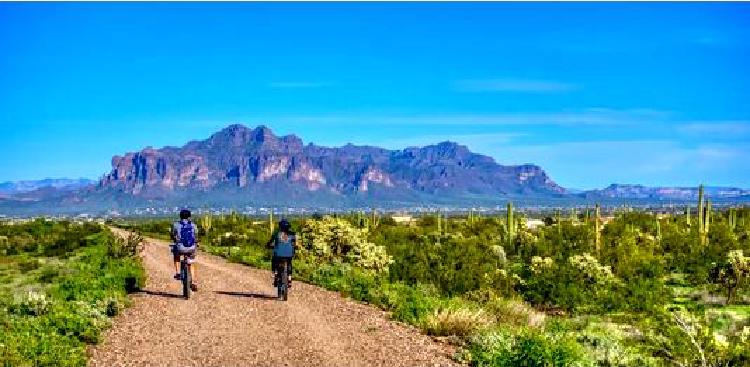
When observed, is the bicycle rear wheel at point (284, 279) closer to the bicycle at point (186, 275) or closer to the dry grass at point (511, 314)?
the bicycle at point (186, 275)

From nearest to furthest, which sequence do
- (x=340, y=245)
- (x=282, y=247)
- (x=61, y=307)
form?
(x=61, y=307) < (x=282, y=247) < (x=340, y=245)

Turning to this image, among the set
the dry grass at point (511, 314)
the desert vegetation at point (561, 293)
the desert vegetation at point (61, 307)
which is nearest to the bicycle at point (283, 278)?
the desert vegetation at point (561, 293)

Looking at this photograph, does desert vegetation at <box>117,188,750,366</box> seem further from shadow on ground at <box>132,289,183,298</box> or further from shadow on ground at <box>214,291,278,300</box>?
shadow on ground at <box>132,289,183,298</box>

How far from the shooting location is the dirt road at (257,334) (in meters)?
12.6

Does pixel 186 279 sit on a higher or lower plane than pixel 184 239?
lower

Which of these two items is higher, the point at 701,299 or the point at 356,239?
the point at 356,239

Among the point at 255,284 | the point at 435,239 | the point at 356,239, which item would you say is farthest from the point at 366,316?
the point at 435,239

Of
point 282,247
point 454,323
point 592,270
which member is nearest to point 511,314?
point 454,323

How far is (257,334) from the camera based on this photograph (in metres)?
14.4

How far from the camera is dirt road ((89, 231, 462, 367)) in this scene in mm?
12625

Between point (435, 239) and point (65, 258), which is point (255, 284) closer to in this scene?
point (65, 258)

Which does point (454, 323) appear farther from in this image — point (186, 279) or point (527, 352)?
point (186, 279)

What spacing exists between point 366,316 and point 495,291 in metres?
8.62

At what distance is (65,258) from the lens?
40344mm
